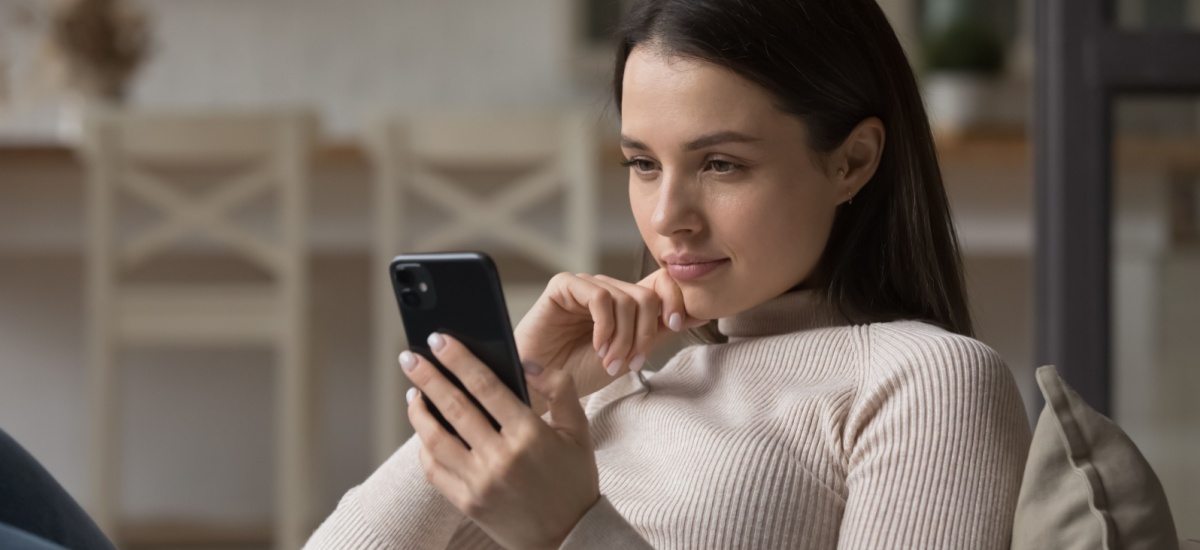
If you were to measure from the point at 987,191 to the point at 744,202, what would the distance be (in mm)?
1961

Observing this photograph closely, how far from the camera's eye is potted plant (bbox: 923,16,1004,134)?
3008 mm

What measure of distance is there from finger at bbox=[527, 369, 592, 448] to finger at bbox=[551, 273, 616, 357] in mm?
164

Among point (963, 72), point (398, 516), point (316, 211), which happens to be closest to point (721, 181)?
point (398, 516)

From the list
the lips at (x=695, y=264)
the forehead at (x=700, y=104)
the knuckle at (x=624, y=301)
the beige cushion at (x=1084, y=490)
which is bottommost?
the beige cushion at (x=1084, y=490)

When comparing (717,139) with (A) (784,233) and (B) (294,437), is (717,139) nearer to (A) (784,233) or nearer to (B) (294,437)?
(A) (784,233)

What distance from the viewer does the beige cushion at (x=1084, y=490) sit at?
67cm

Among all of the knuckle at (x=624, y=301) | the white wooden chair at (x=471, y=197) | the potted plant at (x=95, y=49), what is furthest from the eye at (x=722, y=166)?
the potted plant at (x=95, y=49)

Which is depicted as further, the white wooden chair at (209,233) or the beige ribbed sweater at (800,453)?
the white wooden chair at (209,233)

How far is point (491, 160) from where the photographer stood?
2529mm

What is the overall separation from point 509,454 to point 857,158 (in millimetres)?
347

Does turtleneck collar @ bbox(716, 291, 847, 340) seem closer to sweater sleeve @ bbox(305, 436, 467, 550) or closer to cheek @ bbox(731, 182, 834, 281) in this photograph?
cheek @ bbox(731, 182, 834, 281)

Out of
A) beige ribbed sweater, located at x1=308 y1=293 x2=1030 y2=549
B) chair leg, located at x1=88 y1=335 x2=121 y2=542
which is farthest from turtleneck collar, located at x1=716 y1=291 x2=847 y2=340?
chair leg, located at x1=88 y1=335 x2=121 y2=542

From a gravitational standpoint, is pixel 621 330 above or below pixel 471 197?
above

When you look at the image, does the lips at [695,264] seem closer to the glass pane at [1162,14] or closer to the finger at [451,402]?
the finger at [451,402]
